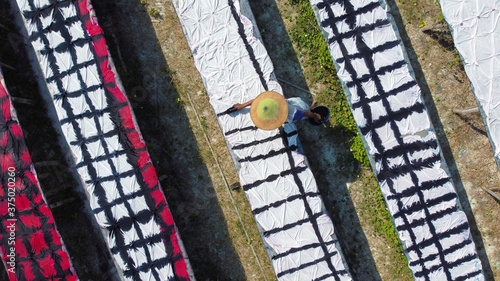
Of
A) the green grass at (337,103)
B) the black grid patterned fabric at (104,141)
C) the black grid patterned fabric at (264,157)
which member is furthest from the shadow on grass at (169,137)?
the green grass at (337,103)

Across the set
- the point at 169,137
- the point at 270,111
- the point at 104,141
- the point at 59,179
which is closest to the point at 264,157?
the point at 270,111

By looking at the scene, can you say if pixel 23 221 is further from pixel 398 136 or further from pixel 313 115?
pixel 398 136

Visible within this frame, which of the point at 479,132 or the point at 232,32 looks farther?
the point at 479,132

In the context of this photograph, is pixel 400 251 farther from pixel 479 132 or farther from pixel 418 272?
pixel 479 132

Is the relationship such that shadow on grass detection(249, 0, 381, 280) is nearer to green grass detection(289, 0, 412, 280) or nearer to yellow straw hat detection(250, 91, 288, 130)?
green grass detection(289, 0, 412, 280)

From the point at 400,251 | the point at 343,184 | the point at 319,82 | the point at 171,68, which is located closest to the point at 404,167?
the point at 343,184

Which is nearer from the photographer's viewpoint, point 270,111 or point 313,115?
point 270,111

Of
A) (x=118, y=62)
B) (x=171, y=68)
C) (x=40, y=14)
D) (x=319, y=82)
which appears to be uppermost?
(x=40, y=14)
